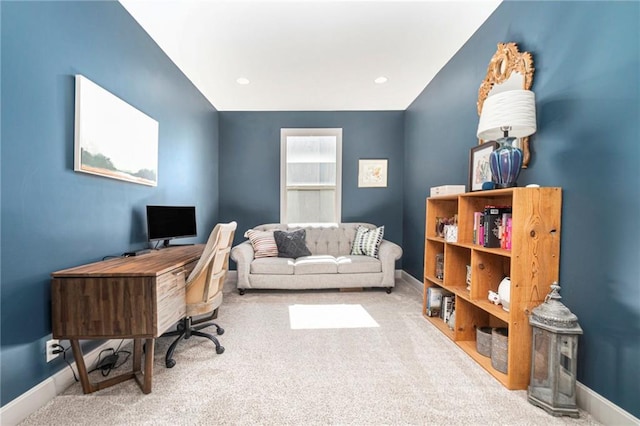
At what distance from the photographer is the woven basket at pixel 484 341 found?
1.87 m

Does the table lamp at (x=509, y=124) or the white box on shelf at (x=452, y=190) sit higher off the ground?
the table lamp at (x=509, y=124)

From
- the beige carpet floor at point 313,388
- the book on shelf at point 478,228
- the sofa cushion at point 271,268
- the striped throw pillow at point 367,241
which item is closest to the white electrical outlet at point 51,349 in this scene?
the beige carpet floor at point 313,388

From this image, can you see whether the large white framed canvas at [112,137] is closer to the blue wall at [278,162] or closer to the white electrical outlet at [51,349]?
the white electrical outlet at [51,349]

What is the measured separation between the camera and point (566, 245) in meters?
1.52

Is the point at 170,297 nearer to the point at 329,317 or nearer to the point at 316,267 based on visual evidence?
the point at 329,317

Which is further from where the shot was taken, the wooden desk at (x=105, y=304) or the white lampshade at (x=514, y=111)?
the white lampshade at (x=514, y=111)

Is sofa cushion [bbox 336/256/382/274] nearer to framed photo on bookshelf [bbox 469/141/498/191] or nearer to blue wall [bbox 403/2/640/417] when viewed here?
Answer: framed photo on bookshelf [bbox 469/141/498/191]

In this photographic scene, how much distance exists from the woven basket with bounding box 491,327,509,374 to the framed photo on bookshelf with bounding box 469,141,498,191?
3.78ft

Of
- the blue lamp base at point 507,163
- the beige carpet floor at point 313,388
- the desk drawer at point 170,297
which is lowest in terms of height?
the beige carpet floor at point 313,388

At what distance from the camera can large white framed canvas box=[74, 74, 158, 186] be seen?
5.40 ft

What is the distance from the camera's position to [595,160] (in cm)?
137

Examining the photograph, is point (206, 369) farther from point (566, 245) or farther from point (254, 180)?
point (254, 180)

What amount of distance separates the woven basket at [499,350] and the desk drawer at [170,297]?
83.8 inches

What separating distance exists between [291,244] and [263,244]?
0.40 m
